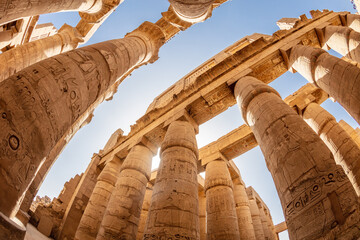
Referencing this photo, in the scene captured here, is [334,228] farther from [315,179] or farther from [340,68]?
[340,68]

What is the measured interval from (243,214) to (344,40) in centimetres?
741

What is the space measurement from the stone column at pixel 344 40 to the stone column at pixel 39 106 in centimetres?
597

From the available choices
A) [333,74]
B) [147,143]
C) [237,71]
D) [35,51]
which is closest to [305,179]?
[333,74]

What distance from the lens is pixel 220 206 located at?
273 inches

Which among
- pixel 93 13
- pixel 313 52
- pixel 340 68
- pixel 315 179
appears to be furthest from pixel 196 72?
pixel 315 179

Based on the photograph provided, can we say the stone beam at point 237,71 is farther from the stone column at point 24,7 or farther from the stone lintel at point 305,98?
the stone column at point 24,7

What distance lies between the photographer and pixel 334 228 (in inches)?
81.6

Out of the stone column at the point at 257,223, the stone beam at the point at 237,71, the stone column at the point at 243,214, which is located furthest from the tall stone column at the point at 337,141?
the stone column at the point at 257,223

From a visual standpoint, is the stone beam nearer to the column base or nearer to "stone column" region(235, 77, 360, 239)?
"stone column" region(235, 77, 360, 239)

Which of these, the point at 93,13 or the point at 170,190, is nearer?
the point at 170,190

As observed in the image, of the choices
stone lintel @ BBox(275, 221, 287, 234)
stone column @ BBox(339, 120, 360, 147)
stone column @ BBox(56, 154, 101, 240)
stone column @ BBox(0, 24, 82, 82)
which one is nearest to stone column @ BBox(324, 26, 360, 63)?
stone column @ BBox(339, 120, 360, 147)

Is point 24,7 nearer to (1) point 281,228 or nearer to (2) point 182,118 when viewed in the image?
(2) point 182,118

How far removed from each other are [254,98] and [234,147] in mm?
4762

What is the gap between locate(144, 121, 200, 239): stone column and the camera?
150 inches
